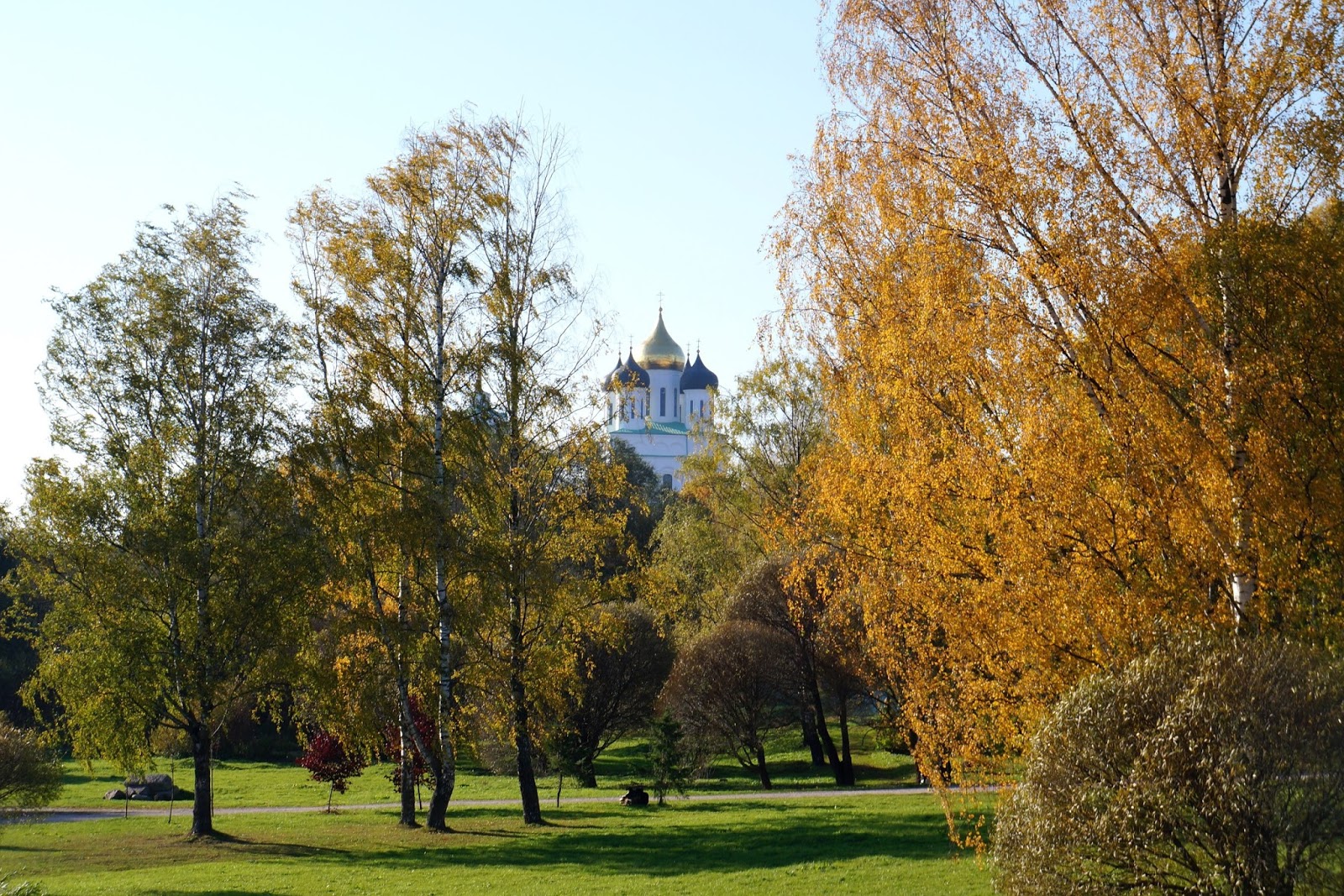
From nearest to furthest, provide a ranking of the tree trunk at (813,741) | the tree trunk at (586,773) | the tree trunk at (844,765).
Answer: the tree trunk at (586,773)
the tree trunk at (844,765)
the tree trunk at (813,741)

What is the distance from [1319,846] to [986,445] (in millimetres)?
3747

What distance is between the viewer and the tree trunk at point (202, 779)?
1927cm

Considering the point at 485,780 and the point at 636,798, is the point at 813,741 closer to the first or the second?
the point at 485,780

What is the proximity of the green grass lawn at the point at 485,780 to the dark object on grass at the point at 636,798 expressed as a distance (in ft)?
9.52

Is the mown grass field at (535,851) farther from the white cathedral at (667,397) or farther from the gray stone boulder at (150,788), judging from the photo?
the white cathedral at (667,397)

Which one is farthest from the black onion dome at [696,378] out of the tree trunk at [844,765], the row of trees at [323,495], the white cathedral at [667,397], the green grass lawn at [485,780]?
the row of trees at [323,495]

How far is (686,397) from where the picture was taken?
111 m

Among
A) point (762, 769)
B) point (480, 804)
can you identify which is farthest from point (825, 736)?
point (480, 804)

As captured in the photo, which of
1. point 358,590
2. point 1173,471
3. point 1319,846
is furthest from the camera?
point 358,590

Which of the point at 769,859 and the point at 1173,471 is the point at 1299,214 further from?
the point at 769,859

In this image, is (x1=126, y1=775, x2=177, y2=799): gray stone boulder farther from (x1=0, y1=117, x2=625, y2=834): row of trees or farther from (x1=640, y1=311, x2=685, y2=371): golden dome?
(x1=640, y1=311, x2=685, y2=371): golden dome

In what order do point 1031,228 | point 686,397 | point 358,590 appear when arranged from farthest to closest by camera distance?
point 686,397 → point 358,590 → point 1031,228

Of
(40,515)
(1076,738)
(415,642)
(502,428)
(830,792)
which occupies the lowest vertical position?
(830,792)

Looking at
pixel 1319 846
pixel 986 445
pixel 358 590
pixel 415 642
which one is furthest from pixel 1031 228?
pixel 358 590
